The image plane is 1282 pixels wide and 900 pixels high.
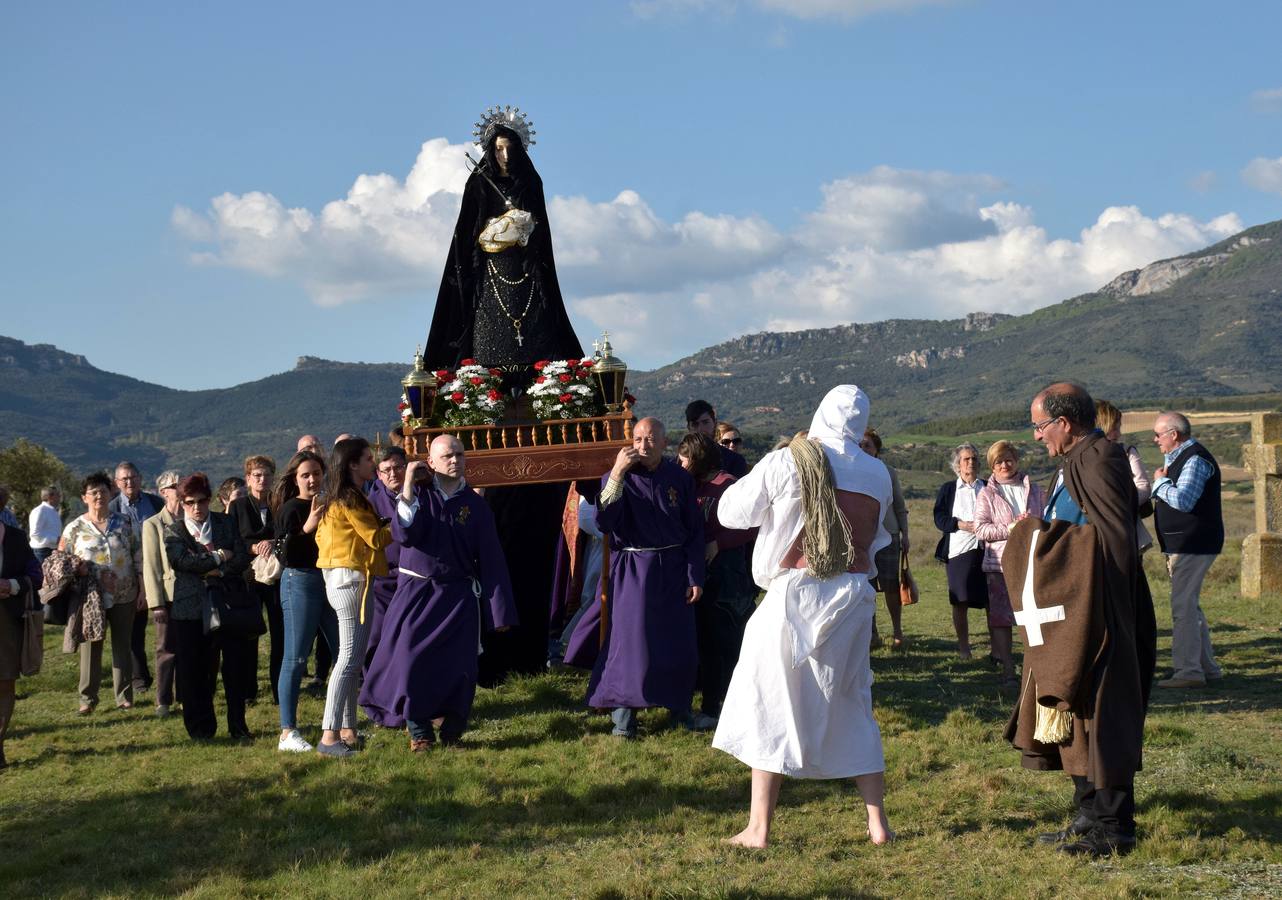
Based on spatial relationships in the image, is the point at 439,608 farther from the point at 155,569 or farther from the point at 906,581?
the point at 906,581

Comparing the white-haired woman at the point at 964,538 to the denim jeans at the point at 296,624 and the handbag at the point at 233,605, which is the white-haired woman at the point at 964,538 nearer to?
the denim jeans at the point at 296,624

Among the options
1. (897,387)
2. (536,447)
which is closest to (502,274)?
(536,447)

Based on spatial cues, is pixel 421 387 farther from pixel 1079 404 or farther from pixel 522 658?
pixel 1079 404

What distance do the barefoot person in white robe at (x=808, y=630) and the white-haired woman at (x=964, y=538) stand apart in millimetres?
4397

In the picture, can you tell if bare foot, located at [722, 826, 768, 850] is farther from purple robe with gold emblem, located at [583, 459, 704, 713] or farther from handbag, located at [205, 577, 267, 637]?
handbag, located at [205, 577, 267, 637]

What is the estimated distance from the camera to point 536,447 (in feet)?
31.0

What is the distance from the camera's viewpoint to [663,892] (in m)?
5.16

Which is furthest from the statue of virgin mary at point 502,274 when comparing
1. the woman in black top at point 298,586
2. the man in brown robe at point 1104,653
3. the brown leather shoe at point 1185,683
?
the man in brown robe at point 1104,653

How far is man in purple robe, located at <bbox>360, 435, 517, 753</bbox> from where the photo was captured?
7.92 m

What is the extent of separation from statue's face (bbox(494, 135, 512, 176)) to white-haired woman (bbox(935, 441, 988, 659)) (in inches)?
174

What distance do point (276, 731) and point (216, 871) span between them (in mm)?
3059

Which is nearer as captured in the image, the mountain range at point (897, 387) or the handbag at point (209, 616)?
the handbag at point (209, 616)

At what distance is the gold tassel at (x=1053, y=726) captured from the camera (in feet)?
17.9

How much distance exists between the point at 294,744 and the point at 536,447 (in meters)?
2.69
